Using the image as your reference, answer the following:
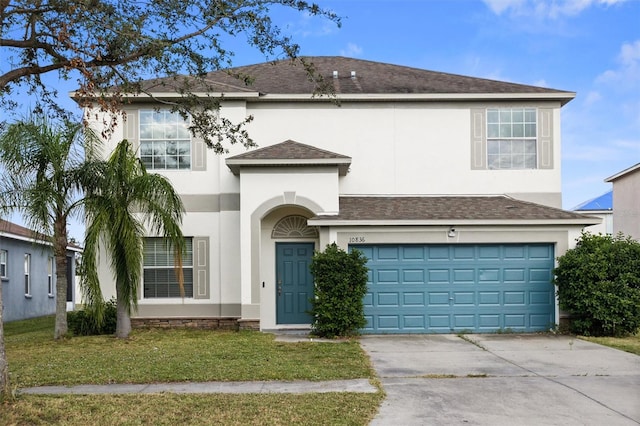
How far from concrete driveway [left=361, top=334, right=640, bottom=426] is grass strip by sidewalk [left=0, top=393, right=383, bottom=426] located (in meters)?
0.48

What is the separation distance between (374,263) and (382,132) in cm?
394

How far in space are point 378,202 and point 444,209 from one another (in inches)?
68.3

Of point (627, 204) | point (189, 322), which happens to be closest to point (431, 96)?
point (189, 322)

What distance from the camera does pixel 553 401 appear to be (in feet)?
27.1

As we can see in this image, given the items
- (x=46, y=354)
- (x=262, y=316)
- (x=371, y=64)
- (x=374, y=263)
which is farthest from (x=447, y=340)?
(x=371, y=64)

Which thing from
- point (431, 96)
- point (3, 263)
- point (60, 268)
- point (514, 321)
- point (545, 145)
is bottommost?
point (514, 321)

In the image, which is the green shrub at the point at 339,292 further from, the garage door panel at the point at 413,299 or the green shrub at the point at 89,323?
the green shrub at the point at 89,323

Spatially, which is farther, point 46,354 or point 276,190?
point 276,190

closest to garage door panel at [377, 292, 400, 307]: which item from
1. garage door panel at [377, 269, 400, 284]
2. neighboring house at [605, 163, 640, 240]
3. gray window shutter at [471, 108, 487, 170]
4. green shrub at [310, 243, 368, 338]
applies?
garage door panel at [377, 269, 400, 284]

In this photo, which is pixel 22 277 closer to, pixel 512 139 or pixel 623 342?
pixel 512 139

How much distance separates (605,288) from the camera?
47.5ft

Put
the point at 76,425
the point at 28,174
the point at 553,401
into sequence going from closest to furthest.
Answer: the point at 76,425 < the point at 553,401 < the point at 28,174

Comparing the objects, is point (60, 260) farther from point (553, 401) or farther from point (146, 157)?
point (553, 401)

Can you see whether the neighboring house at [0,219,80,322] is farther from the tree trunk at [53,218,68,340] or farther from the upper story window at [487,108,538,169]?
the upper story window at [487,108,538,169]
